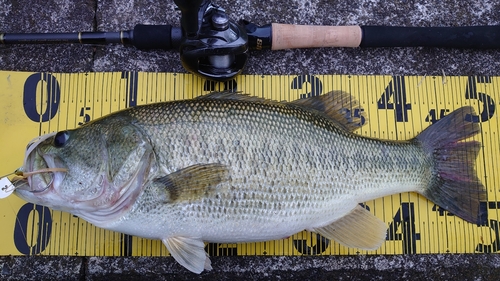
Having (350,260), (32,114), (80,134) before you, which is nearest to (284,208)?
(350,260)

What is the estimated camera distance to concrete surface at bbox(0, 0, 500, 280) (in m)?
2.23

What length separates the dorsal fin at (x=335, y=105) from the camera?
6.91 feet

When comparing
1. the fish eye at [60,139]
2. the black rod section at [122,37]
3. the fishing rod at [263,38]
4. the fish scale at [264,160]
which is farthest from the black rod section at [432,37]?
the fish eye at [60,139]

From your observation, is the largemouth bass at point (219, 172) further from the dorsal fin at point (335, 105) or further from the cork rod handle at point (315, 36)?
the cork rod handle at point (315, 36)

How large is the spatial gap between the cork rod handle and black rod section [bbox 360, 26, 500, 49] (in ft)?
0.25

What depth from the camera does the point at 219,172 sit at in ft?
5.86

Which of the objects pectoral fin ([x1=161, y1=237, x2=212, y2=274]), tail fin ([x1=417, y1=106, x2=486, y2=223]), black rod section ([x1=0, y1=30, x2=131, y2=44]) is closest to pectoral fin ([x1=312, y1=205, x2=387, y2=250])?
tail fin ([x1=417, y1=106, x2=486, y2=223])

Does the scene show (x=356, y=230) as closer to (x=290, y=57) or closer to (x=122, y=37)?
(x=290, y=57)

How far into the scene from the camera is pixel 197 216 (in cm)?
182

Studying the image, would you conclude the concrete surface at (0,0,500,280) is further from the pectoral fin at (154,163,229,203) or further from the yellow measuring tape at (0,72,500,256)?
the pectoral fin at (154,163,229,203)

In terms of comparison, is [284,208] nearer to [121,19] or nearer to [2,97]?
[121,19]

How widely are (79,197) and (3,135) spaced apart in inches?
36.8

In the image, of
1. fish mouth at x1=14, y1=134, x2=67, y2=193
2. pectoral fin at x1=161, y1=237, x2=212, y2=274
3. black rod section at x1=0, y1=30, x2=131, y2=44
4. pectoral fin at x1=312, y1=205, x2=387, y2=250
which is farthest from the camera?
black rod section at x1=0, y1=30, x2=131, y2=44

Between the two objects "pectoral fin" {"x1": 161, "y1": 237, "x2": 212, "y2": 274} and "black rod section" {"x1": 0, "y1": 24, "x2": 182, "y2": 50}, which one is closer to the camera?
"pectoral fin" {"x1": 161, "y1": 237, "x2": 212, "y2": 274}
